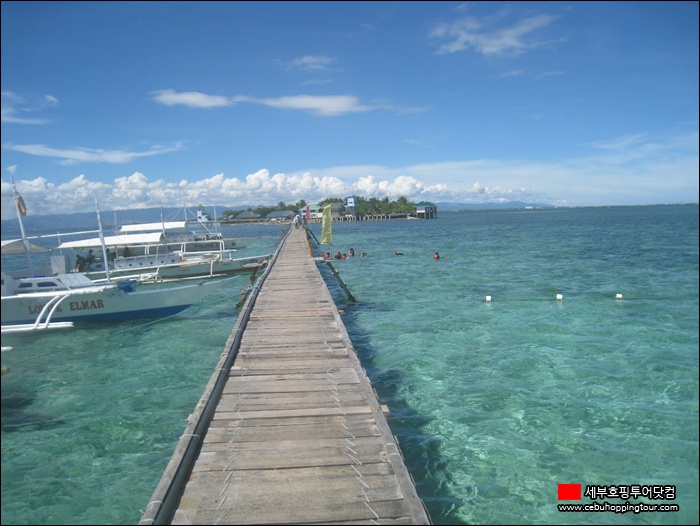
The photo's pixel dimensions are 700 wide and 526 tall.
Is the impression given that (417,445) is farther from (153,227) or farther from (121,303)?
(153,227)

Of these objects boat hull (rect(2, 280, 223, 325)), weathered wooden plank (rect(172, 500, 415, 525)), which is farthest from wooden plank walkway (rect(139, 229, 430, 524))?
boat hull (rect(2, 280, 223, 325))

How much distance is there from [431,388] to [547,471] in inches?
131

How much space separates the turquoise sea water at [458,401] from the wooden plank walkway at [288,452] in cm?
145

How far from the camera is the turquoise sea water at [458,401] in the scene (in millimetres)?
5816

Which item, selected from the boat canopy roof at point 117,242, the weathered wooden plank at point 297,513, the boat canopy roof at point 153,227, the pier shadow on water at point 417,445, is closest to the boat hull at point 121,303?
the pier shadow on water at point 417,445

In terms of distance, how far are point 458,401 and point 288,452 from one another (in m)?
4.86

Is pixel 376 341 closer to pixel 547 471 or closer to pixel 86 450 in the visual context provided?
pixel 547 471

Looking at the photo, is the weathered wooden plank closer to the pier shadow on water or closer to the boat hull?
the pier shadow on water

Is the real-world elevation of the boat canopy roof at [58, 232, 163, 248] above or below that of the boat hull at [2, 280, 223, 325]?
above

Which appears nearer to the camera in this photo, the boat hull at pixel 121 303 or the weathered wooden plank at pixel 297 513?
the weathered wooden plank at pixel 297 513

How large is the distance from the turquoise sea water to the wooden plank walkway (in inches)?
57.3

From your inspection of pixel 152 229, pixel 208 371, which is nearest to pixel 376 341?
pixel 208 371

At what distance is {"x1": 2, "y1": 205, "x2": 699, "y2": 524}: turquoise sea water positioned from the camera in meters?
5.82

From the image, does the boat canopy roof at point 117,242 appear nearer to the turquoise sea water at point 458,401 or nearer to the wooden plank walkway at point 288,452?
the turquoise sea water at point 458,401
